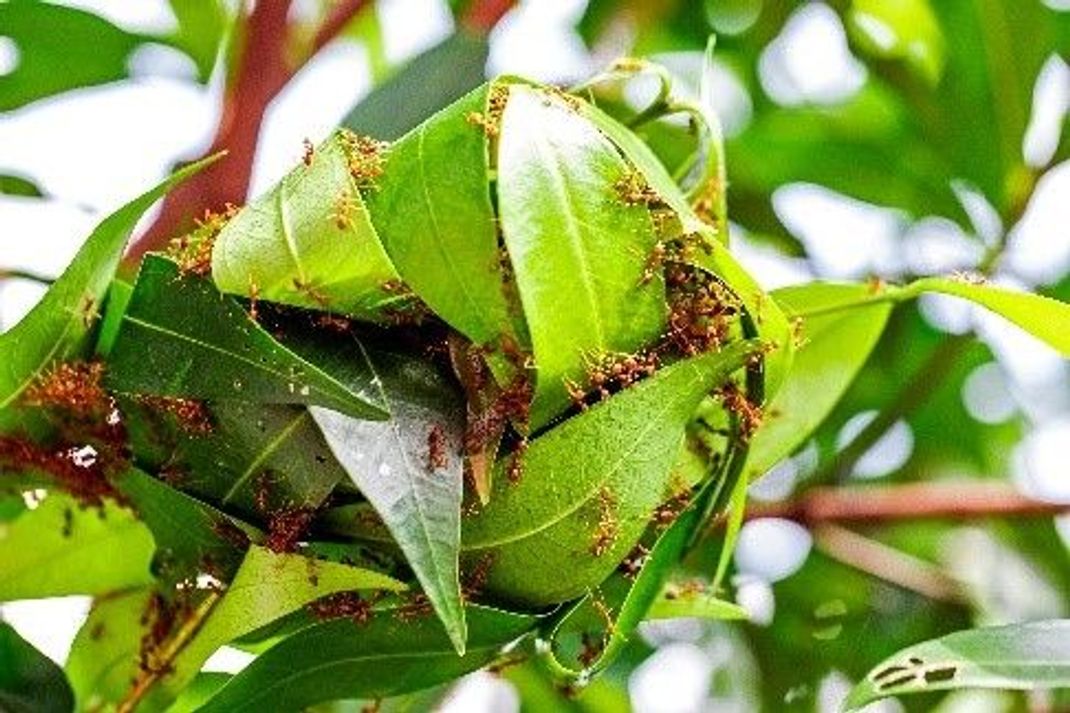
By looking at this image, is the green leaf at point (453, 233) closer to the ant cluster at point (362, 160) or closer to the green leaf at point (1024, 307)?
the ant cluster at point (362, 160)

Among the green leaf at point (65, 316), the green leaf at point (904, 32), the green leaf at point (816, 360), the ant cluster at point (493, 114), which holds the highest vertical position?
the ant cluster at point (493, 114)

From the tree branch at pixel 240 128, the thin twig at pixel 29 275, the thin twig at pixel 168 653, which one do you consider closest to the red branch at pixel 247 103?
the tree branch at pixel 240 128

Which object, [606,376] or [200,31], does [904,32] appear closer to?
[200,31]

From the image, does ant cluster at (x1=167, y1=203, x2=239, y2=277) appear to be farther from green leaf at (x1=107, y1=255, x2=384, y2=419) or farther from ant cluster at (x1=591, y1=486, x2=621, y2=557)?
ant cluster at (x1=591, y1=486, x2=621, y2=557)

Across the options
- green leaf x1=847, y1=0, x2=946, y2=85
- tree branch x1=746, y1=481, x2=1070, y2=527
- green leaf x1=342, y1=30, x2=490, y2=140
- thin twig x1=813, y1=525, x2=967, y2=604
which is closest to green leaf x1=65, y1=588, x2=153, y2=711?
green leaf x1=342, y1=30, x2=490, y2=140

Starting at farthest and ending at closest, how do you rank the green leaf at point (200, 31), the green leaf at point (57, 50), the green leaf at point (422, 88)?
the green leaf at point (200, 31) < the green leaf at point (57, 50) < the green leaf at point (422, 88)

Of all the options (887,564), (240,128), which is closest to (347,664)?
(240,128)
